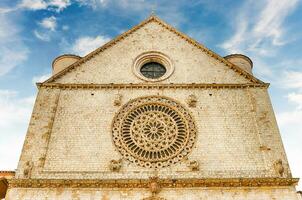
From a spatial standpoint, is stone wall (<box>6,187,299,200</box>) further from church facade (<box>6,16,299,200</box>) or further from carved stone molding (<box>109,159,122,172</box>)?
carved stone molding (<box>109,159,122,172</box>)

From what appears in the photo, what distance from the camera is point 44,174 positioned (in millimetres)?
12109

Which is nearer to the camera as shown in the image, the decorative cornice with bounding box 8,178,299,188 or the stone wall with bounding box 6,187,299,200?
the stone wall with bounding box 6,187,299,200

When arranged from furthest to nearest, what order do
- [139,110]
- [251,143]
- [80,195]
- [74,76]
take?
1. [74,76]
2. [139,110]
3. [251,143]
4. [80,195]

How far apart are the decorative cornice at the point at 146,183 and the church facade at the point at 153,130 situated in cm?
3

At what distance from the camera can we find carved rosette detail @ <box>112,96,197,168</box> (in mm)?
12867

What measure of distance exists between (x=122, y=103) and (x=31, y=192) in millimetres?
5019

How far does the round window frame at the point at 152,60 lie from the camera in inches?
602

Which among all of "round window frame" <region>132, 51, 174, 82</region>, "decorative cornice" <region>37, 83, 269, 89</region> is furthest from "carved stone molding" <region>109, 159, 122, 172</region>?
"round window frame" <region>132, 51, 174, 82</region>

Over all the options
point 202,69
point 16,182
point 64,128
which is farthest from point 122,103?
point 16,182

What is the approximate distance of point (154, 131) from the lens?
44.7ft

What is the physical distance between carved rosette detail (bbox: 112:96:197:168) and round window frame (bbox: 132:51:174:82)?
1.33 m

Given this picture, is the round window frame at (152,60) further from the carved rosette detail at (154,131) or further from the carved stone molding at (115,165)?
the carved stone molding at (115,165)

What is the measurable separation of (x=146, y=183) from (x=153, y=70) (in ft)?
19.8

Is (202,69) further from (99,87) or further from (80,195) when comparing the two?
(80,195)
